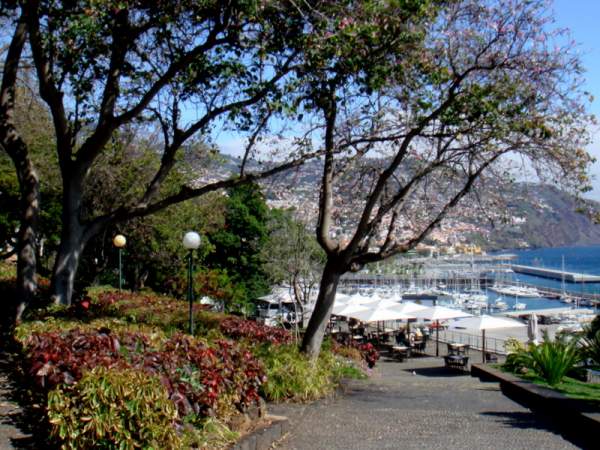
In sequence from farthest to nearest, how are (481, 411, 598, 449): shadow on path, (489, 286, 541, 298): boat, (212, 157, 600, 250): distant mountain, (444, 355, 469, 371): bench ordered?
(489, 286, 541, 298): boat
(444, 355, 469, 371): bench
(212, 157, 600, 250): distant mountain
(481, 411, 598, 449): shadow on path

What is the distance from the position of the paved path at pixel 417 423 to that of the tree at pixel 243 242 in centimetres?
2999

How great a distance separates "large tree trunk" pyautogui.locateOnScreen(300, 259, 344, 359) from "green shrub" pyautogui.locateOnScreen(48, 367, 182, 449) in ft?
21.1

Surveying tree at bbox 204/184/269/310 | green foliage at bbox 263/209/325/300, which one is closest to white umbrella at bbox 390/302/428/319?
green foliage at bbox 263/209/325/300

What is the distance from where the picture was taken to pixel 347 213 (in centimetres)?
1404

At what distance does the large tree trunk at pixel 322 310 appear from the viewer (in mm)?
11671

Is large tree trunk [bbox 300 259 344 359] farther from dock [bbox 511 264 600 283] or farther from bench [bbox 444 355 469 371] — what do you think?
dock [bbox 511 264 600 283]

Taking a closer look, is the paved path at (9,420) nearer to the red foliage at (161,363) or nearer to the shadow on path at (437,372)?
the red foliage at (161,363)

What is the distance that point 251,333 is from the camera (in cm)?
1215

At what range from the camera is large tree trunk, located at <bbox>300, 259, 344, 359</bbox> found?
11671 mm

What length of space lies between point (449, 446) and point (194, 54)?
24.4ft

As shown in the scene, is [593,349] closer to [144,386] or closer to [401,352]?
[144,386]

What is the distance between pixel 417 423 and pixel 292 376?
2195 millimetres

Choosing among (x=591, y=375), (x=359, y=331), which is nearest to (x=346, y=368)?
(x=591, y=375)

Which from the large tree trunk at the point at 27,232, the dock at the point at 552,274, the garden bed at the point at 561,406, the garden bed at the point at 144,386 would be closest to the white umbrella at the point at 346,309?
the garden bed at the point at 561,406
